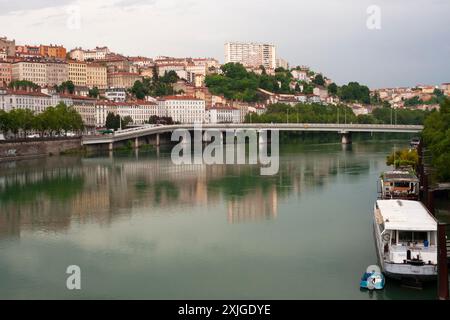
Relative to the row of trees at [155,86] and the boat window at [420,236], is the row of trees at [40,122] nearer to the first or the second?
the row of trees at [155,86]

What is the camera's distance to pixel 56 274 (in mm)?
8930

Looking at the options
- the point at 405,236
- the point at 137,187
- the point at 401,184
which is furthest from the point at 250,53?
the point at 405,236

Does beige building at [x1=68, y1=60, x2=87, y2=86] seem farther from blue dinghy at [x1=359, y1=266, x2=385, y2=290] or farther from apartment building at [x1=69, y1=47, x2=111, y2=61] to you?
blue dinghy at [x1=359, y1=266, x2=385, y2=290]

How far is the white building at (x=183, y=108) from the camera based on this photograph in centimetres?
5106

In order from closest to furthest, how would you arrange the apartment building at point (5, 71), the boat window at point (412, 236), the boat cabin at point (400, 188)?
the boat window at point (412, 236) < the boat cabin at point (400, 188) < the apartment building at point (5, 71)

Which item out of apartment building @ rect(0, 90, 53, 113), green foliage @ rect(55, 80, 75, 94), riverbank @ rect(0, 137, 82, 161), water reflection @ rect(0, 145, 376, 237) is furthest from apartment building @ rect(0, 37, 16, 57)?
water reflection @ rect(0, 145, 376, 237)

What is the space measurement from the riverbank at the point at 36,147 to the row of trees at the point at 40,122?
1180 mm

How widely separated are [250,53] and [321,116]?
51.6 metres

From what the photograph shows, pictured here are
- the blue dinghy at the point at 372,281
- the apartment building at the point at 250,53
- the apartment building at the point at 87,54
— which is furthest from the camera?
the apartment building at the point at 250,53

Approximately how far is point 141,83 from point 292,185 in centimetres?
4155

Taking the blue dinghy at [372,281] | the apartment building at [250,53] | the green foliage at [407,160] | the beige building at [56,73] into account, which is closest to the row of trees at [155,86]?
the beige building at [56,73]

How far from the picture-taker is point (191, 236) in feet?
36.3

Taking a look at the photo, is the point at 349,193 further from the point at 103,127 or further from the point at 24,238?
the point at 103,127

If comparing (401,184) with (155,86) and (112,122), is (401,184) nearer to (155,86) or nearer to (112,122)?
(112,122)
